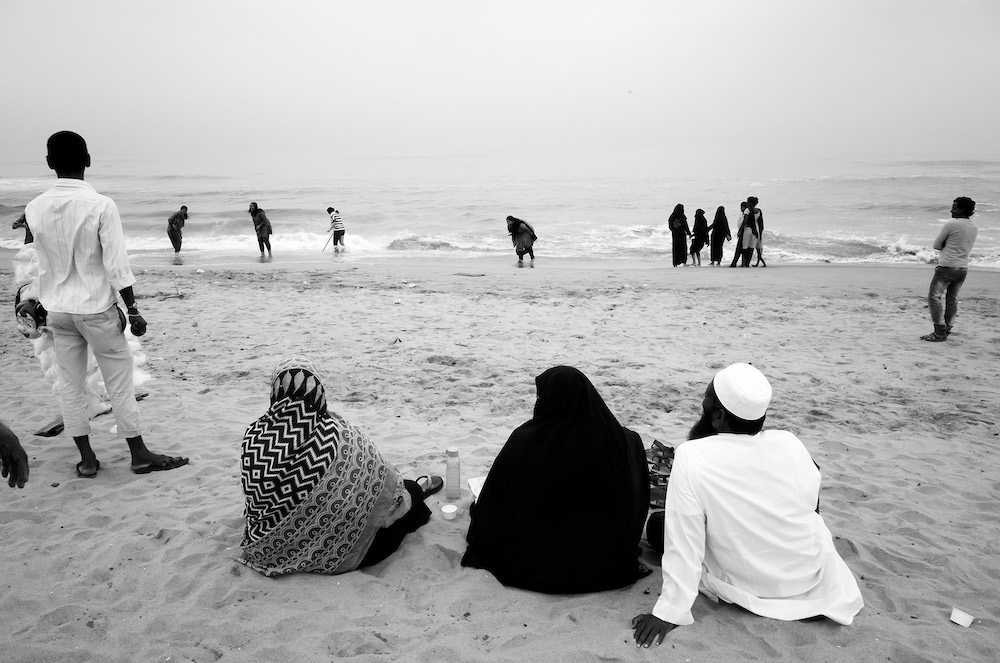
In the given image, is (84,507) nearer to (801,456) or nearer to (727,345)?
(801,456)

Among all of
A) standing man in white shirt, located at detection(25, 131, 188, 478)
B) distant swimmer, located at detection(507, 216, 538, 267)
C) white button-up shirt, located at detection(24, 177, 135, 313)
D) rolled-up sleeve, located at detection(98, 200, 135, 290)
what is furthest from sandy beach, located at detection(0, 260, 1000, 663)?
distant swimmer, located at detection(507, 216, 538, 267)

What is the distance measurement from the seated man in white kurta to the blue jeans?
5.81 meters

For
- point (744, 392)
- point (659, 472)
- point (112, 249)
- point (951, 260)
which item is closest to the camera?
point (744, 392)

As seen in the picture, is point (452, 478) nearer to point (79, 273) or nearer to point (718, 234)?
point (79, 273)

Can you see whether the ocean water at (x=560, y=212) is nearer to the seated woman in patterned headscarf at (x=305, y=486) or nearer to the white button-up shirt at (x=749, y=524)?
the seated woman in patterned headscarf at (x=305, y=486)

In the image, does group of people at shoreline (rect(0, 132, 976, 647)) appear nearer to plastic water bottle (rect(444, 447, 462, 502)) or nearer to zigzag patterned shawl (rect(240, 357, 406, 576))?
zigzag patterned shawl (rect(240, 357, 406, 576))

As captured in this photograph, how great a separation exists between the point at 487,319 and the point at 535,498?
5.55 metres

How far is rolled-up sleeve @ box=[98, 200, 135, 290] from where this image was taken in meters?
3.28

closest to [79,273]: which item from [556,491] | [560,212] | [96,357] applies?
[96,357]

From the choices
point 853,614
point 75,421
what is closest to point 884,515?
point 853,614

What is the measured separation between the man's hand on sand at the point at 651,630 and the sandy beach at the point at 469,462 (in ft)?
0.18

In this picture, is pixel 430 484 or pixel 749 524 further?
pixel 430 484

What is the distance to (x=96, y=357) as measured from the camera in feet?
11.6

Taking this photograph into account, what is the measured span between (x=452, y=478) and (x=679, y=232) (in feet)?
A: 38.2
